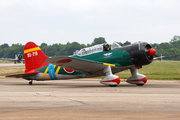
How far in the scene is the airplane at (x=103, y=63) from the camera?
1577cm

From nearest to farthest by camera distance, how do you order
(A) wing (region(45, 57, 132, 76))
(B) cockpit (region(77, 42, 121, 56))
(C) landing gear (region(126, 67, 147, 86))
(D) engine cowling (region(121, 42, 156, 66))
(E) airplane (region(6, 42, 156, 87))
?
(A) wing (region(45, 57, 132, 76)), (E) airplane (region(6, 42, 156, 87)), (D) engine cowling (region(121, 42, 156, 66)), (B) cockpit (region(77, 42, 121, 56)), (C) landing gear (region(126, 67, 147, 86))

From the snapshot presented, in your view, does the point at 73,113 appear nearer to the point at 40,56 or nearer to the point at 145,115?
the point at 145,115

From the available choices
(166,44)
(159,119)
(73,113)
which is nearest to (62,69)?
(73,113)

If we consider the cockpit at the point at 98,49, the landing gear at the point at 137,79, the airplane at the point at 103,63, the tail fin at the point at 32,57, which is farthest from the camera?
the tail fin at the point at 32,57

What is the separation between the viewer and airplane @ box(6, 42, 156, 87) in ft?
51.7

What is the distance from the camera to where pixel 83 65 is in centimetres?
1622

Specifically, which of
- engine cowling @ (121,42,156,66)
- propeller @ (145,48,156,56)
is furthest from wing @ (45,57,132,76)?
propeller @ (145,48,156,56)

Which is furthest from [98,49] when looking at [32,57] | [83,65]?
[32,57]

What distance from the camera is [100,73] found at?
1717cm

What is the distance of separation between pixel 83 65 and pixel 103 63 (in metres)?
1.20

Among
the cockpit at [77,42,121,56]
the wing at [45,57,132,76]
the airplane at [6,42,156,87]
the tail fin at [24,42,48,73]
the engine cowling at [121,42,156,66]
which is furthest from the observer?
the tail fin at [24,42,48,73]

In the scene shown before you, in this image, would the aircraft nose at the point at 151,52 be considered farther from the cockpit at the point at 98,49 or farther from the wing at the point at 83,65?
the cockpit at the point at 98,49

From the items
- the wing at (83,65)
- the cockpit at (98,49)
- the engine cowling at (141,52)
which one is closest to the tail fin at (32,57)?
the cockpit at (98,49)

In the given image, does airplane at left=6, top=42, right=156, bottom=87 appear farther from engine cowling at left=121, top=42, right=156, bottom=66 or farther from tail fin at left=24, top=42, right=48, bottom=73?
tail fin at left=24, top=42, right=48, bottom=73
